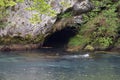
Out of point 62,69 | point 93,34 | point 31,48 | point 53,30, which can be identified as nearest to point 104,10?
point 93,34

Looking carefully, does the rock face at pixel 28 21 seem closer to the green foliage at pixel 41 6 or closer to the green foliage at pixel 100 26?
the green foliage at pixel 100 26

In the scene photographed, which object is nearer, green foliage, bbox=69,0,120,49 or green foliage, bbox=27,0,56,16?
green foliage, bbox=27,0,56,16

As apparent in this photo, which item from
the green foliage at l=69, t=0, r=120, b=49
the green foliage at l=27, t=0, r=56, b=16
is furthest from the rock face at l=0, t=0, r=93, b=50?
the green foliage at l=27, t=0, r=56, b=16

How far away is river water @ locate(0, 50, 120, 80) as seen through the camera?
29906mm

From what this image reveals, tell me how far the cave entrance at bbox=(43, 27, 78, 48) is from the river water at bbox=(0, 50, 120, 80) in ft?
14.2

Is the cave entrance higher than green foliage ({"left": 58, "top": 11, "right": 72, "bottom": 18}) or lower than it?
lower

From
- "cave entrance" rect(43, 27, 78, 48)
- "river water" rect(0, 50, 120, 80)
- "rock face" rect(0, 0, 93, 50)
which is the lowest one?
"river water" rect(0, 50, 120, 80)

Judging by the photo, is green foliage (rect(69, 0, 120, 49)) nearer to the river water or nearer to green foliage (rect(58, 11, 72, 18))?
green foliage (rect(58, 11, 72, 18))

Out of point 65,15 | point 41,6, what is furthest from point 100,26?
point 41,6

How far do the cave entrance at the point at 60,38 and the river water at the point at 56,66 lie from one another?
432 centimetres

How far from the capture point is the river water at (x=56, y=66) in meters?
29.9

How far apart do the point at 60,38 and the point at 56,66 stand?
47.8 ft

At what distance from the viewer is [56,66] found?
33781mm

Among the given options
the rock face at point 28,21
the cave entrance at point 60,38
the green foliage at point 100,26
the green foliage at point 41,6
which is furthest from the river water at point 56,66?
the cave entrance at point 60,38
